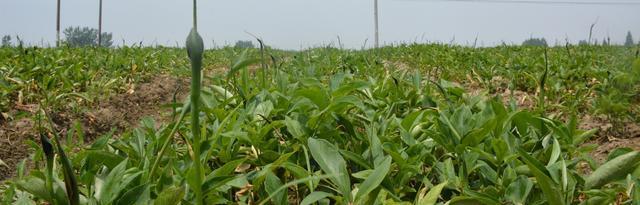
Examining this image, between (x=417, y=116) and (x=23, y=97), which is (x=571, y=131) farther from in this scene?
(x=23, y=97)

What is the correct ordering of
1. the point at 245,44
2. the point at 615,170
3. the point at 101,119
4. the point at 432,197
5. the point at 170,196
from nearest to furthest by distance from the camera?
the point at 170,196, the point at 432,197, the point at 615,170, the point at 101,119, the point at 245,44

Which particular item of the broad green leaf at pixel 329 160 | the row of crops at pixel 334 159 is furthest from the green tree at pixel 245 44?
the broad green leaf at pixel 329 160

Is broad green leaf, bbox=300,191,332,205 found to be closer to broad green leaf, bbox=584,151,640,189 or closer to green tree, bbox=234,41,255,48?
→ broad green leaf, bbox=584,151,640,189

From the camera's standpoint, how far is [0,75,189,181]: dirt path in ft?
9.90

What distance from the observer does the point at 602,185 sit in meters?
1.30

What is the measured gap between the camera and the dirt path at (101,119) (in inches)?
119

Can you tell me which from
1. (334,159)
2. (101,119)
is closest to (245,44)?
(101,119)

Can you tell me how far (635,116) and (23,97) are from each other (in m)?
3.71

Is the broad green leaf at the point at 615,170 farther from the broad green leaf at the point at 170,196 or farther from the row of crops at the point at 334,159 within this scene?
the broad green leaf at the point at 170,196

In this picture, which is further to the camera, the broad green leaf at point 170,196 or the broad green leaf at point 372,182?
the broad green leaf at point 372,182

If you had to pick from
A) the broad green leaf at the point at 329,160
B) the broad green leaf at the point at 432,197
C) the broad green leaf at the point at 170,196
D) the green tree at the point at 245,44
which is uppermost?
the green tree at the point at 245,44

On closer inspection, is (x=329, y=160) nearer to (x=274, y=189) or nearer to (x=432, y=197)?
(x=274, y=189)

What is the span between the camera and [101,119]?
12.9ft

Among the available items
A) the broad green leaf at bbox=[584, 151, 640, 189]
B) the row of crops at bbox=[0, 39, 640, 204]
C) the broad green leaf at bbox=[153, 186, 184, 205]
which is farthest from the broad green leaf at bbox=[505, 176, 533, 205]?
the broad green leaf at bbox=[153, 186, 184, 205]
